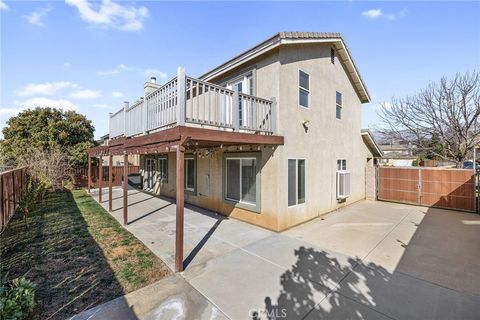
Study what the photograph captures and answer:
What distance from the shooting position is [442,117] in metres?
15.8

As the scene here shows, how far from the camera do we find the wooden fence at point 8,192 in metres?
6.60

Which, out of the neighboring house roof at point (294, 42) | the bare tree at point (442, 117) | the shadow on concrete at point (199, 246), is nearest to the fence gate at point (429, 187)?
the neighboring house roof at point (294, 42)

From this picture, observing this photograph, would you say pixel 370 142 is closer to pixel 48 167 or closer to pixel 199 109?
pixel 199 109

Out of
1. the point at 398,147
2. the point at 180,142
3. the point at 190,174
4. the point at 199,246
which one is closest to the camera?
the point at 180,142

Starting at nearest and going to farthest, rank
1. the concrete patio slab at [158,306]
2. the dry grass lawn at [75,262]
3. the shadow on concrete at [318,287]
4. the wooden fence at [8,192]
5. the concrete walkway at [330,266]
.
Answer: the concrete patio slab at [158,306] → the shadow on concrete at [318,287] → the concrete walkway at [330,266] → the dry grass lawn at [75,262] → the wooden fence at [8,192]

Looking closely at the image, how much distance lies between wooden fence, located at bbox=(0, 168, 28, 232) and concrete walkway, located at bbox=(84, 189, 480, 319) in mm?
3157

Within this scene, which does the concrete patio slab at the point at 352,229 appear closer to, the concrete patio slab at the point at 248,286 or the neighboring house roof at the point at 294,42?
the concrete patio slab at the point at 248,286

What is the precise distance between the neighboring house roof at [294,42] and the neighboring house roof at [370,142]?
2637 mm

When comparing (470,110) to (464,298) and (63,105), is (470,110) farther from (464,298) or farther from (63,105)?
(63,105)

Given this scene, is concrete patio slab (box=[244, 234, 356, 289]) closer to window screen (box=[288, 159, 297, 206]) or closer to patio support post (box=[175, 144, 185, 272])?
window screen (box=[288, 159, 297, 206])

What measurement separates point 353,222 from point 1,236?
35.6ft

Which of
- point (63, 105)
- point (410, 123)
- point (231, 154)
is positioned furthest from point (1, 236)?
point (410, 123)

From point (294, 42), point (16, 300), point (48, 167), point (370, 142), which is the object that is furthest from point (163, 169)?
point (370, 142)

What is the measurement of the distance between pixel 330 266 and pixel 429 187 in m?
9.85
